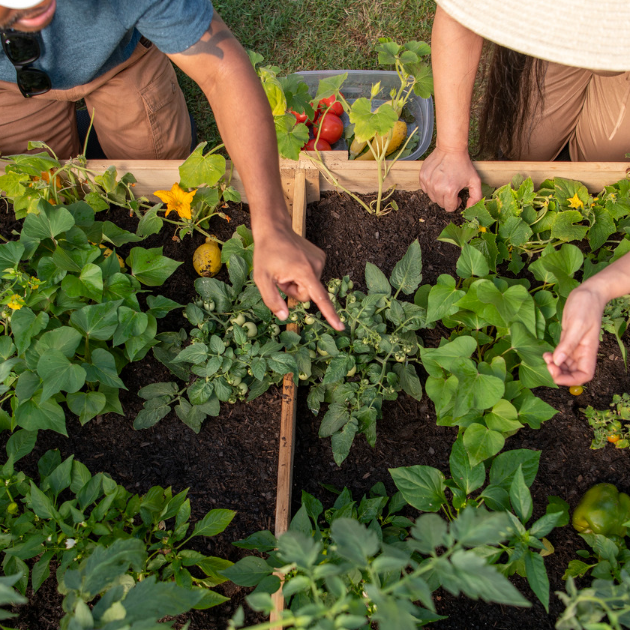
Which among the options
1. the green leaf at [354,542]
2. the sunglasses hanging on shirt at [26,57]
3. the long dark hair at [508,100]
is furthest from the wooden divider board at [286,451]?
A: the long dark hair at [508,100]

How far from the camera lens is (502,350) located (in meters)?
1.36

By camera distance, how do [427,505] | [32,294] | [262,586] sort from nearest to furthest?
[262,586]
[427,505]
[32,294]

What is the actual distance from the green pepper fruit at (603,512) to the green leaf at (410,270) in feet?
2.49

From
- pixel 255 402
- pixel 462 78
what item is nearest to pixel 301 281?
pixel 255 402

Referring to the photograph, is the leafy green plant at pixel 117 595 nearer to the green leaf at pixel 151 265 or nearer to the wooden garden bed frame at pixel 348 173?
the green leaf at pixel 151 265

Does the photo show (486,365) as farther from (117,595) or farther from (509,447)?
(117,595)

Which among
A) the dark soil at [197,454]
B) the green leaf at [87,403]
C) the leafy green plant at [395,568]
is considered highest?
the leafy green plant at [395,568]

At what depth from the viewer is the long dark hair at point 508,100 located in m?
1.78

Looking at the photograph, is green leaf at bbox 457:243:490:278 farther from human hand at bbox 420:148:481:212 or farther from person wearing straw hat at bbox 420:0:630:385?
human hand at bbox 420:148:481:212

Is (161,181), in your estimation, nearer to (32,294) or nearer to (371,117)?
(32,294)

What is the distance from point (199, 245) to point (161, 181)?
27cm

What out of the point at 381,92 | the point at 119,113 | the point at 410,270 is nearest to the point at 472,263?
the point at 410,270

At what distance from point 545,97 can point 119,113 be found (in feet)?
5.55

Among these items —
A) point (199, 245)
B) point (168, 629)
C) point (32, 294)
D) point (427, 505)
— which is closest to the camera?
point (168, 629)
